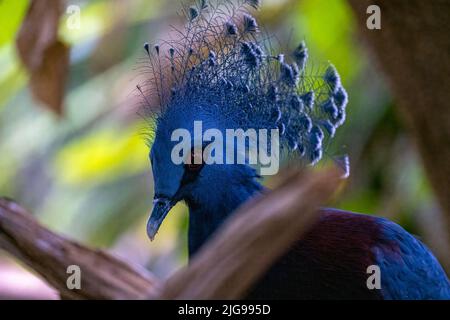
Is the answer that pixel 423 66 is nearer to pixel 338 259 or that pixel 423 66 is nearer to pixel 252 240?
pixel 338 259

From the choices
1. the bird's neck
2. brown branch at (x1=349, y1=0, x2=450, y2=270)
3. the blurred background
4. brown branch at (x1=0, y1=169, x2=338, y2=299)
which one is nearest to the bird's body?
the bird's neck

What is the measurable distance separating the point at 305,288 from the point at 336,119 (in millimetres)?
299

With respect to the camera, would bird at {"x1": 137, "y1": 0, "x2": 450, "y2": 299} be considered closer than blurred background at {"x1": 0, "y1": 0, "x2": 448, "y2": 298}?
Yes

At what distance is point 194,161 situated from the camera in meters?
1.21

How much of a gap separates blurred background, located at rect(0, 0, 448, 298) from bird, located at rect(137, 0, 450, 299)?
1.71 ft

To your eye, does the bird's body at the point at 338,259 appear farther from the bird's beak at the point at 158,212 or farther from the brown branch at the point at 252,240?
the brown branch at the point at 252,240

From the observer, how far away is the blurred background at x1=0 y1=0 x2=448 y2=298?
74.7 inches

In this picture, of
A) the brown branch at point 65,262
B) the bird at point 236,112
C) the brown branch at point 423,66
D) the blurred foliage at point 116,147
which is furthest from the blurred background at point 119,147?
the brown branch at point 65,262

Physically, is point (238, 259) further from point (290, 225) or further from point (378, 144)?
point (378, 144)

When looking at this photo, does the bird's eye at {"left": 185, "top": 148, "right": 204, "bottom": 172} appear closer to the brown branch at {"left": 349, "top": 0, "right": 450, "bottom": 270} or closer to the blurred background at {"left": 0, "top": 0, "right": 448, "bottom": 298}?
the brown branch at {"left": 349, "top": 0, "right": 450, "bottom": 270}

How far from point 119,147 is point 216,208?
79 cm

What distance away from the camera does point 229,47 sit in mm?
1235

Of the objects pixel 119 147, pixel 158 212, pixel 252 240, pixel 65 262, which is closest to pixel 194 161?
pixel 158 212

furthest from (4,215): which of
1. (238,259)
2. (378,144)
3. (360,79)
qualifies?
(378,144)
